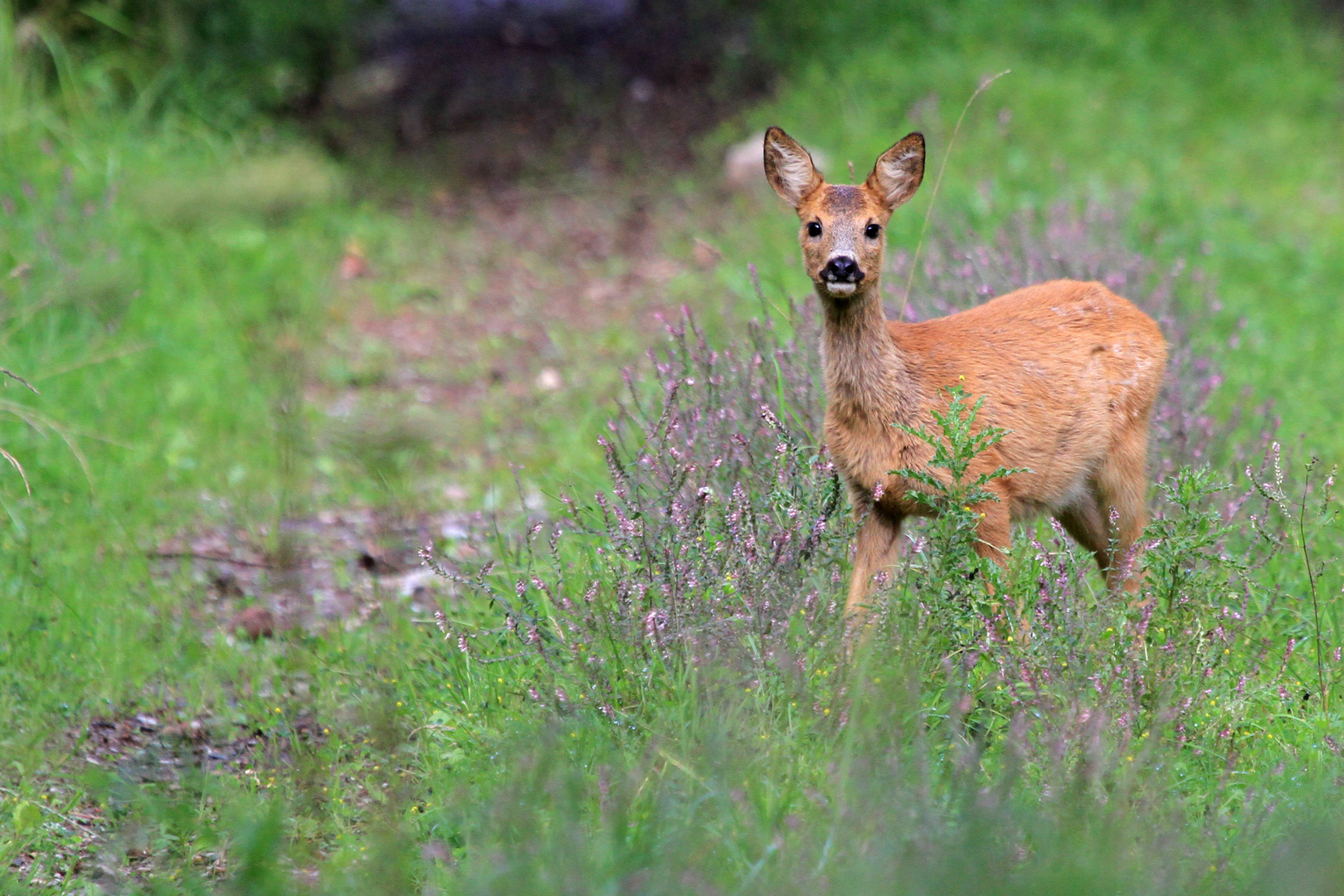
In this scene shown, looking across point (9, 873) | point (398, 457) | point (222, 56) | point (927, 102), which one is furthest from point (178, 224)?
point (222, 56)

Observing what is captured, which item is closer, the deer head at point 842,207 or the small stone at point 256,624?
the deer head at point 842,207

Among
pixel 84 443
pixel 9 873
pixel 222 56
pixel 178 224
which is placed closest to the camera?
pixel 178 224

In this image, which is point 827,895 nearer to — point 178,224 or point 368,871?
point 368,871

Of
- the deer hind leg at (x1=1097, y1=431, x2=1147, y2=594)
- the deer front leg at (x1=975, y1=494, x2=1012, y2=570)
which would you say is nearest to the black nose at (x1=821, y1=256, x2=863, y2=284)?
the deer front leg at (x1=975, y1=494, x2=1012, y2=570)

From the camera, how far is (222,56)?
10.9 metres

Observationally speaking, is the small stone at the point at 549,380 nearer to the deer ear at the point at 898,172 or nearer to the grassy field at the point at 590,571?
the grassy field at the point at 590,571

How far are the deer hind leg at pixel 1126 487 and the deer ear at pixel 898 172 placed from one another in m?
1.07

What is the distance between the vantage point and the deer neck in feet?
13.9

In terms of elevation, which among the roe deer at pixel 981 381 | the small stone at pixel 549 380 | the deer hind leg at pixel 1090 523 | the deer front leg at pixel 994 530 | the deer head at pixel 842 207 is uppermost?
the deer head at pixel 842 207

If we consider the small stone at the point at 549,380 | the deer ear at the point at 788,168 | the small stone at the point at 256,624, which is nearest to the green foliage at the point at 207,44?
the small stone at the point at 549,380

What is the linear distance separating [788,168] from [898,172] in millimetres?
344

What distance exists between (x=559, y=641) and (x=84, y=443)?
134 inches

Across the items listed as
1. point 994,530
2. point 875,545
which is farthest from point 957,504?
point 875,545

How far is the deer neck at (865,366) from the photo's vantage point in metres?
4.22
